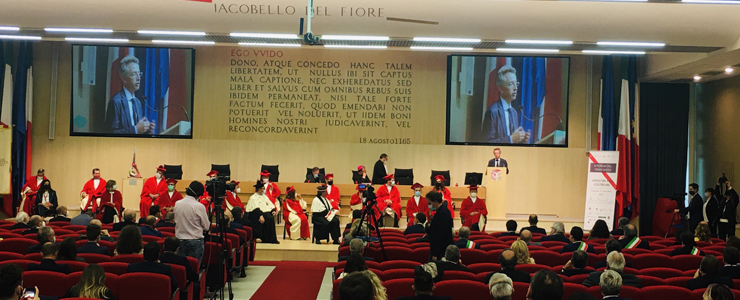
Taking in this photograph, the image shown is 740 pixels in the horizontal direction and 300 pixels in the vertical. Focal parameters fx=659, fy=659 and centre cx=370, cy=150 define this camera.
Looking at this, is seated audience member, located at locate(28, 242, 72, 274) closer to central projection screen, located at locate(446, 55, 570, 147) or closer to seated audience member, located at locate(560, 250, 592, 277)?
seated audience member, located at locate(560, 250, 592, 277)

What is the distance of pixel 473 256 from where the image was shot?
8203 mm

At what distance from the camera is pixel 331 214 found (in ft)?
43.7

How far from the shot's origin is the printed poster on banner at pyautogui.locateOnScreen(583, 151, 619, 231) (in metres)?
15.1

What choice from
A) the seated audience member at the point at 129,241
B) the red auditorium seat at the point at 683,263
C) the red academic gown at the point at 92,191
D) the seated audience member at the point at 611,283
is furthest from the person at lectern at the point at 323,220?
the seated audience member at the point at 611,283

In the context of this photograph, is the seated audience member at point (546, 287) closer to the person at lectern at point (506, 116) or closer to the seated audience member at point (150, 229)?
the seated audience member at point (150, 229)

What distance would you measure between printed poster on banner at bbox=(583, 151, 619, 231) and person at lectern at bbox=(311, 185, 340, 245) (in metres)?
5.91

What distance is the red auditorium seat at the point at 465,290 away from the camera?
5.90m

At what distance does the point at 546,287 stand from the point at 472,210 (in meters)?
9.08

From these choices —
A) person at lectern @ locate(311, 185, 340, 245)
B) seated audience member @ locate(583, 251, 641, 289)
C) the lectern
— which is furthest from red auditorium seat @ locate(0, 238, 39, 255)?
the lectern

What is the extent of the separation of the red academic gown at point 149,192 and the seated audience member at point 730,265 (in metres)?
10.8

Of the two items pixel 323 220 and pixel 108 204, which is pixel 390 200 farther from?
pixel 108 204

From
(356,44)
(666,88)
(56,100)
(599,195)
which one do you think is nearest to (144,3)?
(356,44)

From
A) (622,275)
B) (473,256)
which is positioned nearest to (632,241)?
(473,256)

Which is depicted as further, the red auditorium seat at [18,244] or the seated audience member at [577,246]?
the seated audience member at [577,246]
